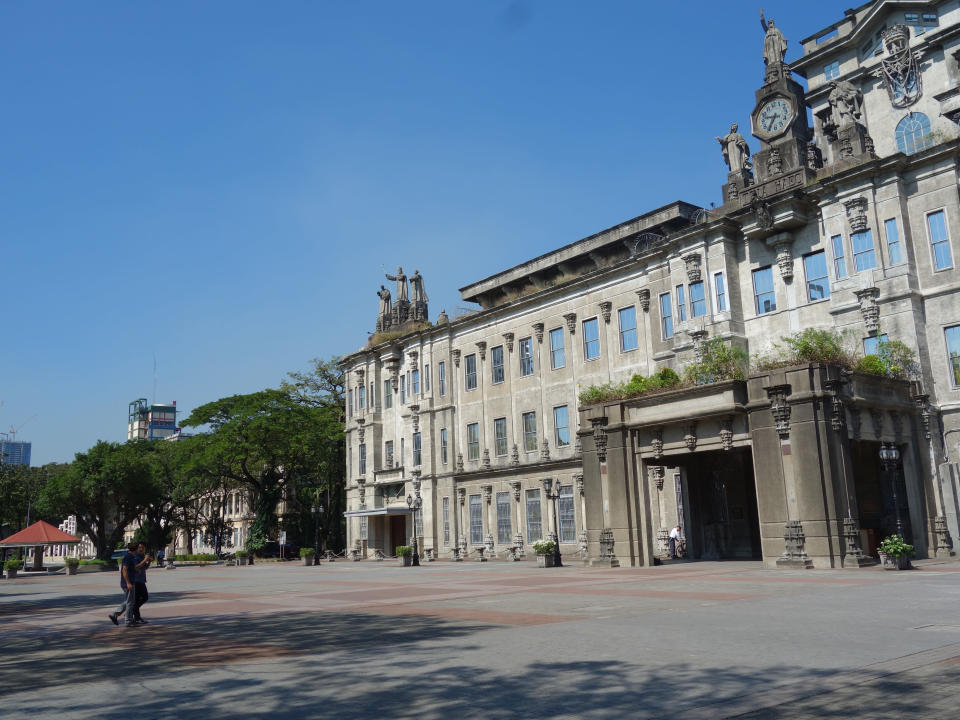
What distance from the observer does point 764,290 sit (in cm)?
3638

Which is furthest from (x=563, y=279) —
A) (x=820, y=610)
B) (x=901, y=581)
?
(x=820, y=610)

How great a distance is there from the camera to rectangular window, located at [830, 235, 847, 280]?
32750mm

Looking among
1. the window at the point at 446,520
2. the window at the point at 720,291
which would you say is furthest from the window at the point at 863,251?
the window at the point at 446,520

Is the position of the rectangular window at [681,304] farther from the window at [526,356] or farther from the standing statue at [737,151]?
the window at [526,356]

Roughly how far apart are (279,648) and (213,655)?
0.95 metres

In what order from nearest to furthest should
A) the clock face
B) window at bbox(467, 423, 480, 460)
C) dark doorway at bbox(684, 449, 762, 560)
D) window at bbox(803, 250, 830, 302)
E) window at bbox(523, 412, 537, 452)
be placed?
1. dark doorway at bbox(684, 449, 762, 560)
2. window at bbox(803, 250, 830, 302)
3. the clock face
4. window at bbox(523, 412, 537, 452)
5. window at bbox(467, 423, 480, 460)

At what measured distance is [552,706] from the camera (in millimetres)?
7629

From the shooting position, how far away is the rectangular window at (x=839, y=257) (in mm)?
32750

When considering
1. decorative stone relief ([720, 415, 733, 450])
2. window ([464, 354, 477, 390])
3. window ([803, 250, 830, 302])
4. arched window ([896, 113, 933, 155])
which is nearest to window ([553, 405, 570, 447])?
window ([464, 354, 477, 390])

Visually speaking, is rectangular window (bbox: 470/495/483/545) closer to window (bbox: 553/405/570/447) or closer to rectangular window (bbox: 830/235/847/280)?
window (bbox: 553/405/570/447)

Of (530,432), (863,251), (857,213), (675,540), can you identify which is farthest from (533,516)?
(857,213)

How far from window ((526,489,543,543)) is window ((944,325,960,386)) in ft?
71.9

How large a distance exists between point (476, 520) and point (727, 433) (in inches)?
989

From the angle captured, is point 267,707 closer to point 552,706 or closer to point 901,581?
point 552,706
